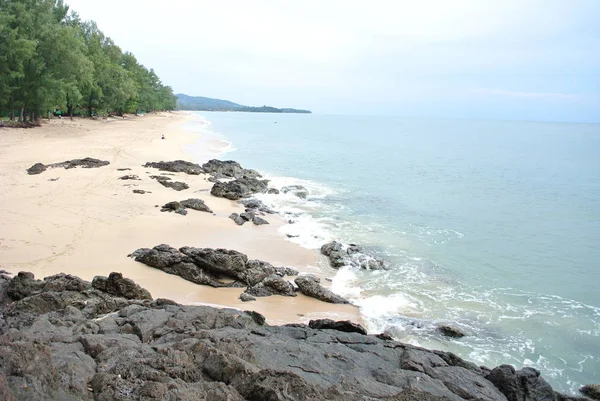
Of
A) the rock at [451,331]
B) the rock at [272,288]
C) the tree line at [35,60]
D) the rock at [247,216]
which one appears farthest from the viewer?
the tree line at [35,60]

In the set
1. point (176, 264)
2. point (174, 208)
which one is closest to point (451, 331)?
point (176, 264)

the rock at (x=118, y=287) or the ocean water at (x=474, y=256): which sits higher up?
the rock at (x=118, y=287)

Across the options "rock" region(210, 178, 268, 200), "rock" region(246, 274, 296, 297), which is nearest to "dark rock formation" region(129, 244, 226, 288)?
"rock" region(246, 274, 296, 297)

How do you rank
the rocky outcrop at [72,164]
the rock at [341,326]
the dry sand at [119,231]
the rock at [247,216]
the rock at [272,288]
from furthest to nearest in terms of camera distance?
the rocky outcrop at [72,164] → the rock at [247,216] → the rock at [272,288] → the dry sand at [119,231] → the rock at [341,326]

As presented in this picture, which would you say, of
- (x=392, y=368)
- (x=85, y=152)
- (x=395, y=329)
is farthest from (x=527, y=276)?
(x=85, y=152)

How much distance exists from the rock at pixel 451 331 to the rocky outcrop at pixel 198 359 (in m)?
2.76

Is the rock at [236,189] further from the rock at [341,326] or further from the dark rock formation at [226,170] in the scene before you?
the rock at [341,326]

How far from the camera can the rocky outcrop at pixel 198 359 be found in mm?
3977

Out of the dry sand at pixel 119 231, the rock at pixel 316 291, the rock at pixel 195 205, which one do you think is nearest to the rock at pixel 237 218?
the dry sand at pixel 119 231

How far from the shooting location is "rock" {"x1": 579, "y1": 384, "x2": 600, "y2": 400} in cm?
720

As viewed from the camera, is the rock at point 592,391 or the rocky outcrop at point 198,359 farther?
the rock at point 592,391

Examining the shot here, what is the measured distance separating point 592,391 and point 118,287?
28.1ft

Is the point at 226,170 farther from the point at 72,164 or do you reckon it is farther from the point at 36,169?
the point at 36,169

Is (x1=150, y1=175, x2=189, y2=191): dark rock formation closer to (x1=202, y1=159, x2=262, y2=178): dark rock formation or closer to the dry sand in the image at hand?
the dry sand
